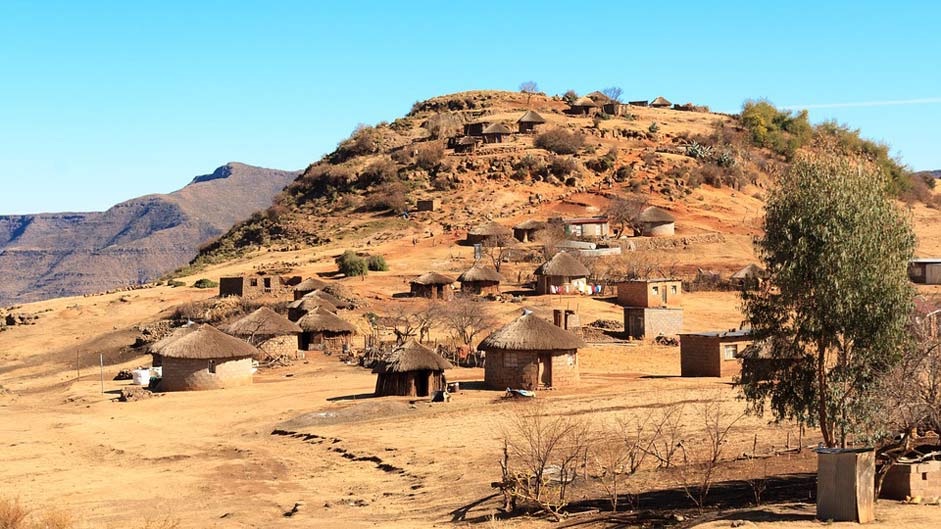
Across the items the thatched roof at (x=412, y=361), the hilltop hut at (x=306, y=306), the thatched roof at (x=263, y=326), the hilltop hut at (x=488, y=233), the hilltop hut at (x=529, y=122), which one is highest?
the hilltop hut at (x=529, y=122)

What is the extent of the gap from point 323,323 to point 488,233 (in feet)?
74.6

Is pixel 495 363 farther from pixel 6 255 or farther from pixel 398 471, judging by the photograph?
pixel 6 255

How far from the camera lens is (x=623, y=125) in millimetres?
99625

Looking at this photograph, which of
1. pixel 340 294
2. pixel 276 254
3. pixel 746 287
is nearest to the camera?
pixel 746 287

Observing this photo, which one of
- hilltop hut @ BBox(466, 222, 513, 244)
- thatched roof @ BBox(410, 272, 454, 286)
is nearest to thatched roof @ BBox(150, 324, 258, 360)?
thatched roof @ BBox(410, 272, 454, 286)

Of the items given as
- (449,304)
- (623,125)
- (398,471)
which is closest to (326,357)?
(449,304)

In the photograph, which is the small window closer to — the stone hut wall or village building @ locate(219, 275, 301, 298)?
the stone hut wall

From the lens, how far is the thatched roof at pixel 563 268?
54.2m

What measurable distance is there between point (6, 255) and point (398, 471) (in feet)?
561

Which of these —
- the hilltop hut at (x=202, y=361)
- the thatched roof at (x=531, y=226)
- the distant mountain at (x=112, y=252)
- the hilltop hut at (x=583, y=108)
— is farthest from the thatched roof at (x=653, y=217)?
the distant mountain at (x=112, y=252)

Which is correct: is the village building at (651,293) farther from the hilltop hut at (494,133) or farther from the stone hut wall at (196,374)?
the hilltop hut at (494,133)

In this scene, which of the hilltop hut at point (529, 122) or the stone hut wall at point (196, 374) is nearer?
the stone hut wall at point (196, 374)

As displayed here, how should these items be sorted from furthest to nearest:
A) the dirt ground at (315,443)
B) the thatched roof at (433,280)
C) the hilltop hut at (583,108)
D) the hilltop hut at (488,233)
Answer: the hilltop hut at (583,108)
the hilltop hut at (488,233)
the thatched roof at (433,280)
the dirt ground at (315,443)

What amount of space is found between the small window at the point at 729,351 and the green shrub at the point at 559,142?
55.0 metres
